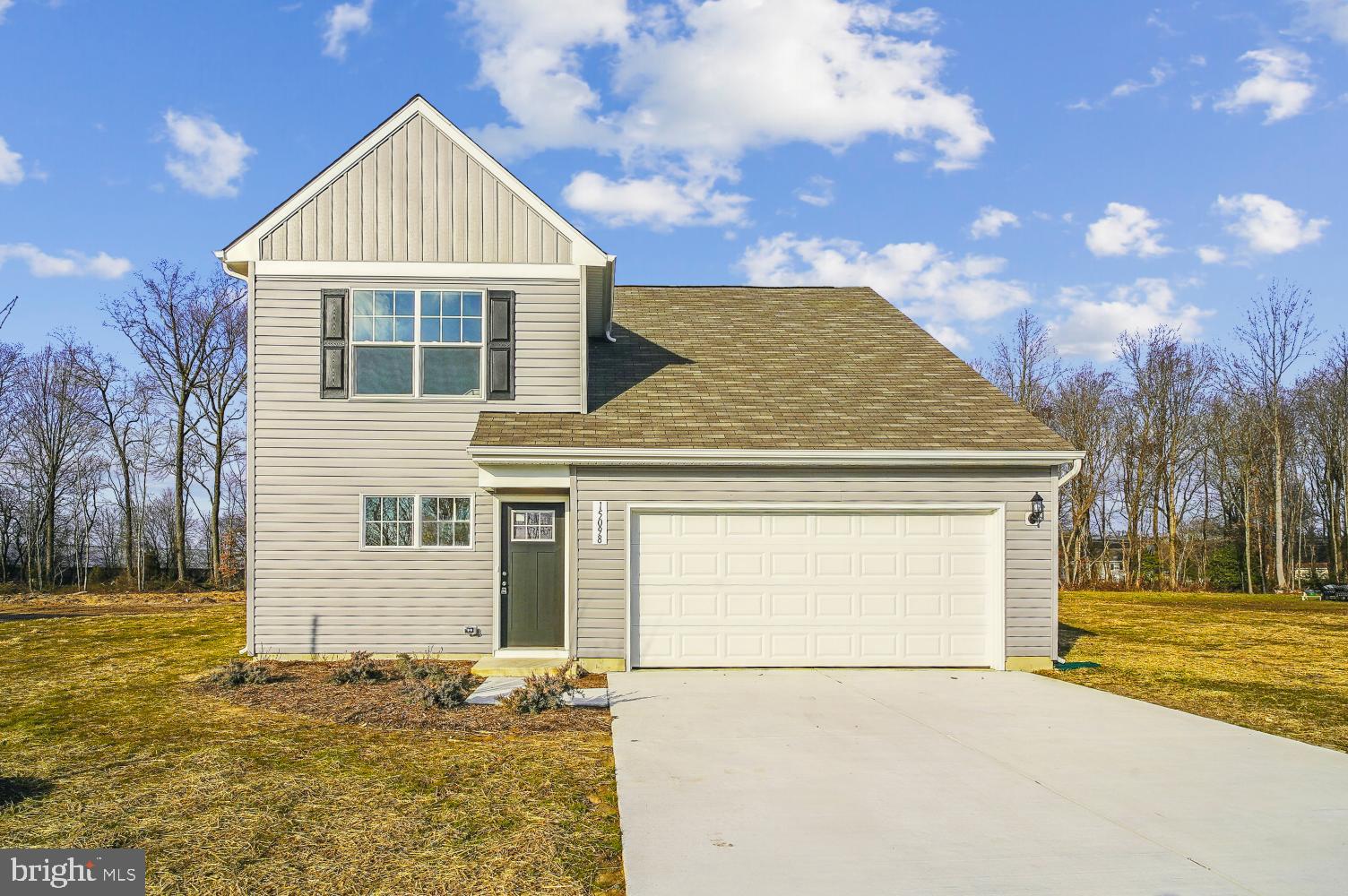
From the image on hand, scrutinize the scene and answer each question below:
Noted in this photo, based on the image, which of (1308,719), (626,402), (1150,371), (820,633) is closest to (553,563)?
(626,402)

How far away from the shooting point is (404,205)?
1209 cm

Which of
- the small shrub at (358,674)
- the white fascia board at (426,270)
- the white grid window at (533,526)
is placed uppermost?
the white fascia board at (426,270)

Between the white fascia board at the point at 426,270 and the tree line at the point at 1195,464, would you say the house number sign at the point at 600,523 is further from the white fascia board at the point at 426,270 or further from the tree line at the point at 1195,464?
the tree line at the point at 1195,464

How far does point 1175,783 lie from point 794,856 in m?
3.27

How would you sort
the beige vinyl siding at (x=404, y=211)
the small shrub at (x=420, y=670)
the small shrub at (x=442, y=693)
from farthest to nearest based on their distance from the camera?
the beige vinyl siding at (x=404, y=211)
the small shrub at (x=420, y=670)
the small shrub at (x=442, y=693)

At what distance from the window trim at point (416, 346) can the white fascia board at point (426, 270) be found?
17cm

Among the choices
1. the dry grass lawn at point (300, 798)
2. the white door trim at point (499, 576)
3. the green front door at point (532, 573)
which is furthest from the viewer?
the green front door at point (532, 573)

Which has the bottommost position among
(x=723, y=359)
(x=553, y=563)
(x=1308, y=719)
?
(x=1308, y=719)

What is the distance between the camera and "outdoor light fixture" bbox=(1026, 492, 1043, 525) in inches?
455

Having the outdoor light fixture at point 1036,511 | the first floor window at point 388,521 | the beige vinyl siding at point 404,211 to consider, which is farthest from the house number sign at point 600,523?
the outdoor light fixture at point 1036,511

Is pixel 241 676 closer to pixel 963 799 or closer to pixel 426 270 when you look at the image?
pixel 426 270

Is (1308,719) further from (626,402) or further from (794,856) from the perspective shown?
(626,402)

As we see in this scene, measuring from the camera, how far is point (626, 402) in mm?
12445

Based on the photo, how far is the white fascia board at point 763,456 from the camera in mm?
11086
